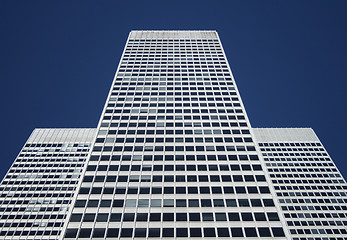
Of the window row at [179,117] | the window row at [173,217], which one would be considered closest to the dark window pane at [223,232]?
the window row at [173,217]

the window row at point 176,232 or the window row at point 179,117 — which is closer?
the window row at point 176,232

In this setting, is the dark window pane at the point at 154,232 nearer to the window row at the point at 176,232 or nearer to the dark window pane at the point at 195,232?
the window row at the point at 176,232

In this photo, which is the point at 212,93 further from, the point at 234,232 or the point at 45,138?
the point at 45,138

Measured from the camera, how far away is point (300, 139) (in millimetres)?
117188

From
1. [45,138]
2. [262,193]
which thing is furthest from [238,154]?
[45,138]

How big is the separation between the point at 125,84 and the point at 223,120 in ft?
101

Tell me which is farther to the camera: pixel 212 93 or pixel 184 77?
pixel 184 77

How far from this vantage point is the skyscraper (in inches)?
1791

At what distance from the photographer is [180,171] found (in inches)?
2131

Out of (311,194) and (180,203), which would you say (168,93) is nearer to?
(180,203)

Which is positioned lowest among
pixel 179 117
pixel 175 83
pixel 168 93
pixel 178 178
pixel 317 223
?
pixel 178 178

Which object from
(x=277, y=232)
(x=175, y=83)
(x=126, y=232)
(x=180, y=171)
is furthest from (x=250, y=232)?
(x=175, y=83)

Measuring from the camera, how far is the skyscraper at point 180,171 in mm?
45500

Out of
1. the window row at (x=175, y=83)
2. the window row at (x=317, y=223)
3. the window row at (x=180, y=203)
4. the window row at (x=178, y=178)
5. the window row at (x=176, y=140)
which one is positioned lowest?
the window row at (x=180, y=203)
